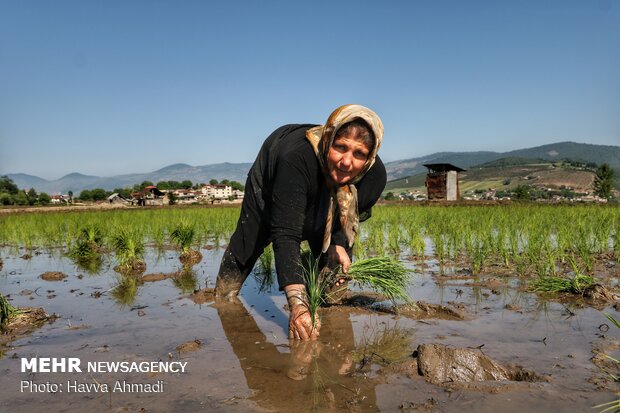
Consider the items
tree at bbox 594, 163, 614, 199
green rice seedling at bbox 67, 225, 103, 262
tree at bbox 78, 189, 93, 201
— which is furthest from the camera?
tree at bbox 78, 189, 93, 201

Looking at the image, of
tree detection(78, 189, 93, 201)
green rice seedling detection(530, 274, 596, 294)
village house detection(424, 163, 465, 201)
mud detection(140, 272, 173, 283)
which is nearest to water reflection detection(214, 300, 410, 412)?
green rice seedling detection(530, 274, 596, 294)

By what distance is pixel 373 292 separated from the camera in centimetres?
360

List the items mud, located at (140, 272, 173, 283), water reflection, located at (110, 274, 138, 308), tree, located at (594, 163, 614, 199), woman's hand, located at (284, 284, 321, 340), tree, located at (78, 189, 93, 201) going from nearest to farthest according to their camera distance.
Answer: woman's hand, located at (284, 284, 321, 340), water reflection, located at (110, 274, 138, 308), mud, located at (140, 272, 173, 283), tree, located at (594, 163, 614, 199), tree, located at (78, 189, 93, 201)

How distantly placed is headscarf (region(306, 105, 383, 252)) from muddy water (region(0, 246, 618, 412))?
25.2 inches

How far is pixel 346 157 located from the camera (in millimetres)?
2230

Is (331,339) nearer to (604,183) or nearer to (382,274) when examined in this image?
(382,274)

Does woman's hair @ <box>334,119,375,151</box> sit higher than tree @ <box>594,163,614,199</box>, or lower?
higher

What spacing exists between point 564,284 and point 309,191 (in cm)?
223

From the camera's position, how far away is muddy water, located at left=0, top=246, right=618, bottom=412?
1633 mm

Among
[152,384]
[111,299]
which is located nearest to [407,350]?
[152,384]

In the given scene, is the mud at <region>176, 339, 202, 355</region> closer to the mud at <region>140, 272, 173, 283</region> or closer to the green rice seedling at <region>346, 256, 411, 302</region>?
the green rice seedling at <region>346, 256, 411, 302</region>

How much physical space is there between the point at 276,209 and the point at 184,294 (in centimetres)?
171

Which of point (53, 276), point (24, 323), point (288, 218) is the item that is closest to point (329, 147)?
point (288, 218)

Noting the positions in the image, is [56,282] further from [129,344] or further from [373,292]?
[373,292]
